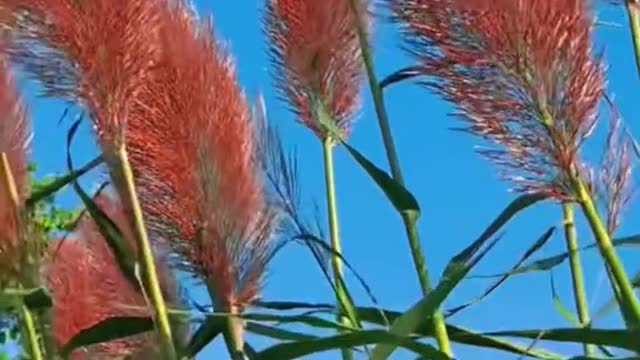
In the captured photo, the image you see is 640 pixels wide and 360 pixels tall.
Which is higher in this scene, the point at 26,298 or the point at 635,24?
→ the point at 635,24

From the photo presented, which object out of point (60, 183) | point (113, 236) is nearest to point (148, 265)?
point (113, 236)

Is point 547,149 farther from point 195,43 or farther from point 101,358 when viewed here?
point 101,358

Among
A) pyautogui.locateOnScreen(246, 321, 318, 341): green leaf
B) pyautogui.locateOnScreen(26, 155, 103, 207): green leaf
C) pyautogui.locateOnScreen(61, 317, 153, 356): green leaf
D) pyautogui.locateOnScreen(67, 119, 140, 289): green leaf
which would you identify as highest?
pyautogui.locateOnScreen(26, 155, 103, 207): green leaf

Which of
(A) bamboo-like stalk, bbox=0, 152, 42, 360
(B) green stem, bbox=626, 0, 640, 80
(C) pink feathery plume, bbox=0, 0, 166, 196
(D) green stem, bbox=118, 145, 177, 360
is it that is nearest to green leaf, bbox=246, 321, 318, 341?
(D) green stem, bbox=118, 145, 177, 360

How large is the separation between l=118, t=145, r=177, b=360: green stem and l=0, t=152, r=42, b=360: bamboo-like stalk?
262 millimetres

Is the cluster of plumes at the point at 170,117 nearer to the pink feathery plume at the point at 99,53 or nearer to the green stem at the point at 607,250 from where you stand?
the pink feathery plume at the point at 99,53

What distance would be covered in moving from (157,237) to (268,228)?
13 centimetres

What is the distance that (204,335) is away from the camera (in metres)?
1.78

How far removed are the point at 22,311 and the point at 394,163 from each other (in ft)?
1.86

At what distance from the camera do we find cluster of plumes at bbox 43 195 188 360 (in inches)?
73.2

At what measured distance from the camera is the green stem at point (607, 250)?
1.38m

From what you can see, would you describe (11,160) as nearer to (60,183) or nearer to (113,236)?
(60,183)

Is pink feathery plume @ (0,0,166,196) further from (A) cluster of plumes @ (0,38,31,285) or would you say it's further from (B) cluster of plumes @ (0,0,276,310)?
(A) cluster of plumes @ (0,38,31,285)

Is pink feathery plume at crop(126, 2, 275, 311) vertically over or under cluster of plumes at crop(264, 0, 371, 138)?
under
